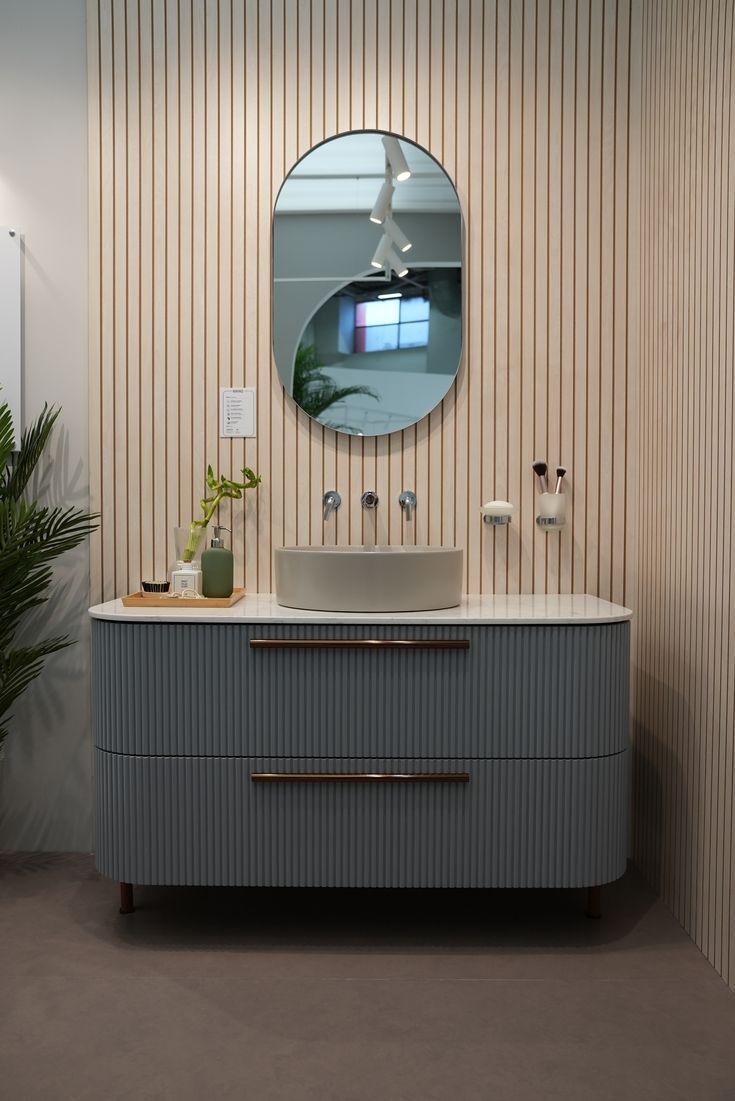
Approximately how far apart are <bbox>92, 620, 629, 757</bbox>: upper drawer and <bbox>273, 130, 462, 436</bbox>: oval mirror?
2.47 feet

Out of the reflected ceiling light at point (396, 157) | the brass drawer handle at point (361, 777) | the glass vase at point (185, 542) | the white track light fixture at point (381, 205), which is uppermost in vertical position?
the reflected ceiling light at point (396, 157)

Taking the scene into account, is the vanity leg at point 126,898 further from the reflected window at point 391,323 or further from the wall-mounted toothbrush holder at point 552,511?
the reflected window at point 391,323

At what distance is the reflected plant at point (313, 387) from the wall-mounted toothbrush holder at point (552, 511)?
0.56 m

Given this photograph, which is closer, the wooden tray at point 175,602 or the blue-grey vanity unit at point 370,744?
the blue-grey vanity unit at point 370,744

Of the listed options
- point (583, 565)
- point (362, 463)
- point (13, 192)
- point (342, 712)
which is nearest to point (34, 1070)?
point (342, 712)

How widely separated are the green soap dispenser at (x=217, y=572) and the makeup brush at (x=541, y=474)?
88cm

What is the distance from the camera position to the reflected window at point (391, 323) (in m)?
2.50

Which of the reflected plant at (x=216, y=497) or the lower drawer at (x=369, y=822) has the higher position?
the reflected plant at (x=216, y=497)

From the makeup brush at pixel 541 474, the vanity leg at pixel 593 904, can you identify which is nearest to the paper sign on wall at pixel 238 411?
the makeup brush at pixel 541 474

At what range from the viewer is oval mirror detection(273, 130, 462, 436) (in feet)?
8.16

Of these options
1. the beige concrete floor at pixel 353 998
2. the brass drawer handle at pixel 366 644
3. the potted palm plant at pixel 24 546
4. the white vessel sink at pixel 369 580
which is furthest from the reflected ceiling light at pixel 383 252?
the beige concrete floor at pixel 353 998

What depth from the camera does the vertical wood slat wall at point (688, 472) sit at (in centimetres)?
195

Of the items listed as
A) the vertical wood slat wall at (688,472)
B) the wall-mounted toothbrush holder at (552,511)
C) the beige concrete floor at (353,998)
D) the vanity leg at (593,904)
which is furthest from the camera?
the wall-mounted toothbrush holder at (552,511)

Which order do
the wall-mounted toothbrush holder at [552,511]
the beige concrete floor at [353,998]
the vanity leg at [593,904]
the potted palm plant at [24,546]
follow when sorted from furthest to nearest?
the wall-mounted toothbrush holder at [552,511] → the potted palm plant at [24,546] → the vanity leg at [593,904] → the beige concrete floor at [353,998]
